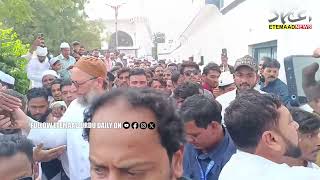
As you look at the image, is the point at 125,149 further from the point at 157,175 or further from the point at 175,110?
the point at 175,110

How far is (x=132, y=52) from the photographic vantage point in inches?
1869

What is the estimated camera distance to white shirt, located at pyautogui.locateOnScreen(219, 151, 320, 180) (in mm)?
2111

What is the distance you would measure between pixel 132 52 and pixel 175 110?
151 feet

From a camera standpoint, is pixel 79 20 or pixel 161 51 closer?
pixel 79 20

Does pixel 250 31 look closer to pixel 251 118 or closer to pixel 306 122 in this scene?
pixel 306 122

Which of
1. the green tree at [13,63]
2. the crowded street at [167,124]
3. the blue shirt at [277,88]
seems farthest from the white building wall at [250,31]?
the green tree at [13,63]

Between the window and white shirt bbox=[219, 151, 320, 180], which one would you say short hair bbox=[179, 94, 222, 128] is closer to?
white shirt bbox=[219, 151, 320, 180]

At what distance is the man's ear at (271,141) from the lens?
2461 mm

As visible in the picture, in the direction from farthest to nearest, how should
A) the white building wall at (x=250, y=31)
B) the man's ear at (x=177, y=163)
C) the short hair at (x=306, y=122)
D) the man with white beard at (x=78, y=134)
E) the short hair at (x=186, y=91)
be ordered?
the white building wall at (x=250, y=31) < the short hair at (x=186, y=91) < the man with white beard at (x=78, y=134) < the short hair at (x=306, y=122) < the man's ear at (x=177, y=163)

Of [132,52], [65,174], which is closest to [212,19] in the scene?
[65,174]

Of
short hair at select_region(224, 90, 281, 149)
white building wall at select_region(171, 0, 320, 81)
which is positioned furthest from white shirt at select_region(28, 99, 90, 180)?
white building wall at select_region(171, 0, 320, 81)

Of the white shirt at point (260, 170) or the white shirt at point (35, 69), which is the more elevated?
the white shirt at point (35, 69)

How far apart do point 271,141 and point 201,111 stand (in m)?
0.80

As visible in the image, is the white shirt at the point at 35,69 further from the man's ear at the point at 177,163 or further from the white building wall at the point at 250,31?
the man's ear at the point at 177,163
